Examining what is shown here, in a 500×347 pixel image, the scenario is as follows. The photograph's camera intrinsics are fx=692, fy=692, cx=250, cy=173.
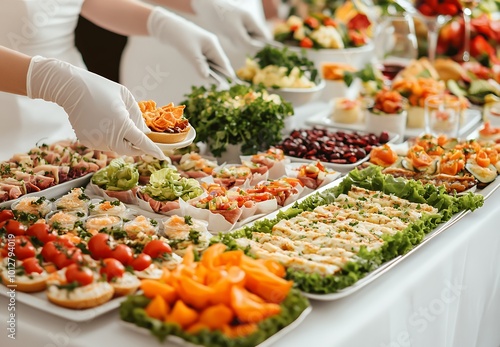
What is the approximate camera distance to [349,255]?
5.57 feet

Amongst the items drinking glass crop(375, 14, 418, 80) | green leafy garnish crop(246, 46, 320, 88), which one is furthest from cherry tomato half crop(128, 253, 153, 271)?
drinking glass crop(375, 14, 418, 80)

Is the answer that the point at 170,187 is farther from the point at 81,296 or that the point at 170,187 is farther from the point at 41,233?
the point at 81,296

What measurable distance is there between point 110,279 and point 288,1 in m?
5.31

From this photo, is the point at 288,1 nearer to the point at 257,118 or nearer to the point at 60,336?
the point at 257,118

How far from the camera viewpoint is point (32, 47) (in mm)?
2729

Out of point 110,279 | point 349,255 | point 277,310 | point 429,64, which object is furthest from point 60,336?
point 429,64

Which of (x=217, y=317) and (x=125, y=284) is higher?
(x=217, y=317)

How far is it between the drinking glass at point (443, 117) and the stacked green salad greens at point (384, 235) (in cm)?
76

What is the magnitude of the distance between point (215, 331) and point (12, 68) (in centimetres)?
109

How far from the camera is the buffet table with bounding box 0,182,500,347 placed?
147 cm

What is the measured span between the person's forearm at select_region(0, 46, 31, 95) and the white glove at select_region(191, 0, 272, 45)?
1497 millimetres

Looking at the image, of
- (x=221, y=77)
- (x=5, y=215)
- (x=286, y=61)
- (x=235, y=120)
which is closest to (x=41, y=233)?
(x=5, y=215)

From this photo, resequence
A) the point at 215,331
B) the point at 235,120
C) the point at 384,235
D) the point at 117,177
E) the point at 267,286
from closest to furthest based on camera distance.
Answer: the point at 215,331 → the point at 267,286 → the point at 384,235 → the point at 117,177 → the point at 235,120

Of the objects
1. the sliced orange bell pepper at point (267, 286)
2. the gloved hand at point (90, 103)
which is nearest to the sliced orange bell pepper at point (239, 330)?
the sliced orange bell pepper at point (267, 286)
